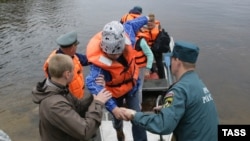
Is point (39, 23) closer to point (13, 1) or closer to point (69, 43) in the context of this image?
point (13, 1)

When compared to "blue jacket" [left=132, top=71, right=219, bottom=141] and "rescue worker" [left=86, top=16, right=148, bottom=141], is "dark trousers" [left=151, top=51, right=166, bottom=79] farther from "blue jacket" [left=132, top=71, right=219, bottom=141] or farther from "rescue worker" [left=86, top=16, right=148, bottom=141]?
"blue jacket" [left=132, top=71, right=219, bottom=141]

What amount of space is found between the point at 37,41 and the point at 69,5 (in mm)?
9459

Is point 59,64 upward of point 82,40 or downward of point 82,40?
upward

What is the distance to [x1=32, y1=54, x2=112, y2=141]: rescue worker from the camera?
2541 millimetres

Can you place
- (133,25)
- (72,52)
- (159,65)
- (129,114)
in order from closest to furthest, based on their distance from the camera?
(129,114) < (72,52) < (133,25) < (159,65)

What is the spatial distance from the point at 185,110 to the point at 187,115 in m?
0.05

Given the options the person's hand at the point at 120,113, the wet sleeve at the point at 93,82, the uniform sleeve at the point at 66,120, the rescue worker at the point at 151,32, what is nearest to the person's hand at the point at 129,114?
the person's hand at the point at 120,113

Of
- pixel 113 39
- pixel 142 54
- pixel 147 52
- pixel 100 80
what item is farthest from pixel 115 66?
pixel 142 54

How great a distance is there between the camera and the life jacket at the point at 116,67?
3633 mm

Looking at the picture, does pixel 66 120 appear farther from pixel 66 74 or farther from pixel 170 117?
pixel 170 117

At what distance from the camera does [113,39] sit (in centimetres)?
352

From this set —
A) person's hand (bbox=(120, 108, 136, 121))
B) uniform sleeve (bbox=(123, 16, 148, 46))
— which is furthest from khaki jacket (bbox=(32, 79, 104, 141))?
uniform sleeve (bbox=(123, 16, 148, 46))

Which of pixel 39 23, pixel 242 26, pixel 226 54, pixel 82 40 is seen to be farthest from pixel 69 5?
pixel 226 54

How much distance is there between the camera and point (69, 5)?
2256cm
